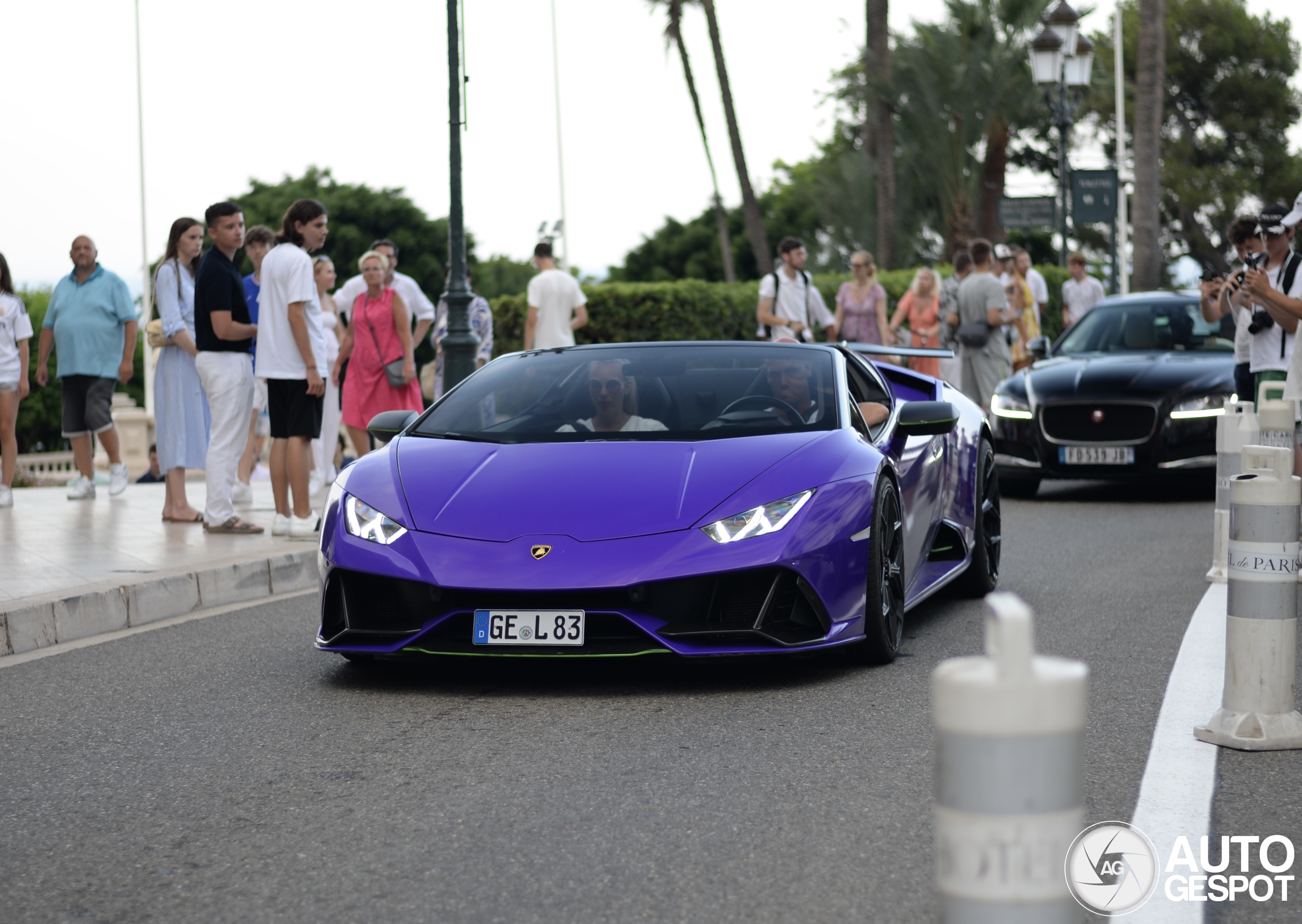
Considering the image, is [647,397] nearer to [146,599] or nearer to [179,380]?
[146,599]

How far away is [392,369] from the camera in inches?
446

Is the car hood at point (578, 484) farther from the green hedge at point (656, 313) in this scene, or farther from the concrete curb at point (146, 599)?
the green hedge at point (656, 313)

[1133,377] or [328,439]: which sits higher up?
[1133,377]

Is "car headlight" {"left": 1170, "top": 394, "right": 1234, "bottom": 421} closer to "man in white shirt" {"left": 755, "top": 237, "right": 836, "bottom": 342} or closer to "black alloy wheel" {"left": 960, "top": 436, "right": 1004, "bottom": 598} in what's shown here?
"man in white shirt" {"left": 755, "top": 237, "right": 836, "bottom": 342}

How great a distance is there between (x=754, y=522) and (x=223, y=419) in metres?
5.47

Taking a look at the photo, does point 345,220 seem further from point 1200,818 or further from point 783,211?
point 1200,818

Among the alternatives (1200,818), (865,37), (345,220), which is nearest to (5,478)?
(1200,818)

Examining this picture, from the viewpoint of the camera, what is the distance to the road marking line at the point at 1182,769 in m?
3.29

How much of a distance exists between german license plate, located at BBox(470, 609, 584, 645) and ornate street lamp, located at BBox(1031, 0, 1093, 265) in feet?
60.2

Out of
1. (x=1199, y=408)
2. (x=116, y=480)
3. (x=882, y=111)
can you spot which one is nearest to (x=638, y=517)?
(x=1199, y=408)

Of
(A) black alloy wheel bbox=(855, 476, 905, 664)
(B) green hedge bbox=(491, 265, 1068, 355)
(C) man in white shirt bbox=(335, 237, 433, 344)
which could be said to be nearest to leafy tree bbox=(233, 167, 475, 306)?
(B) green hedge bbox=(491, 265, 1068, 355)

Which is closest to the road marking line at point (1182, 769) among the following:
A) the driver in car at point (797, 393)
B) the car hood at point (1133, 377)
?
the driver in car at point (797, 393)

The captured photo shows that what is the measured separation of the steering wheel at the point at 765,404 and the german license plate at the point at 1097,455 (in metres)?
6.44

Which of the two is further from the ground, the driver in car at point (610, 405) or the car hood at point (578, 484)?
the driver in car at point (610, 405)
